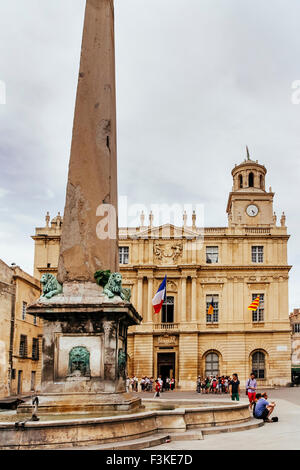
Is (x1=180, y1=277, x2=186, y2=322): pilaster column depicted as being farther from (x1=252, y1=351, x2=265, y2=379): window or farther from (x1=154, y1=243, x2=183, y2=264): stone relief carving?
(x1=252, y1=351, x2=265, y2=379): window

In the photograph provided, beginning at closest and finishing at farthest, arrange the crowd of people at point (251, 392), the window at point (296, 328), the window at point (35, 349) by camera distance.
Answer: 1. the crowd of people at point (251, 392)
2. the window at point (35, 349)
3. the window at point (296, 328)

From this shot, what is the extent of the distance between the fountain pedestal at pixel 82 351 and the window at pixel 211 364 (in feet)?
108

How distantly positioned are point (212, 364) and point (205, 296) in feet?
16.4

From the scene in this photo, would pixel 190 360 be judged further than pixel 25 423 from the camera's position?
Yes

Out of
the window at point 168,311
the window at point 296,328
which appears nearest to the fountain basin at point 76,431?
the window at point 168,311

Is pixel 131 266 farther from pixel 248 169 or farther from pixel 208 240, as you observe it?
pixel 248 169

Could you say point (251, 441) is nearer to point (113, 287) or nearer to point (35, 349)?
point (113, 287)

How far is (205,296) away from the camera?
137 feet

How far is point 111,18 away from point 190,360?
32471mm

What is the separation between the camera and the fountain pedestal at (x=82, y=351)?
8.76 meters

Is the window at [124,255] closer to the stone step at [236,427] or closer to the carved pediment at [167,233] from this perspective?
the carved pediment at [167,233]

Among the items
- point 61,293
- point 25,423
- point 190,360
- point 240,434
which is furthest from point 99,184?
point 190,360

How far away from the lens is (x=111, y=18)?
35.6ft
